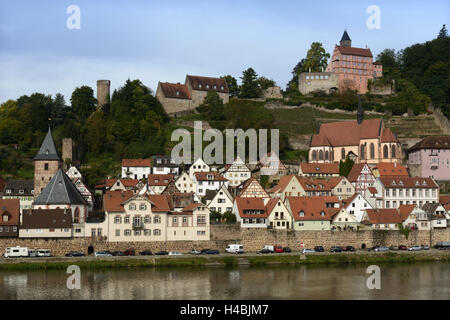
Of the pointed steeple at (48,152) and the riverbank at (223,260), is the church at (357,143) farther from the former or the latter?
the pointed steeple at (48,152)

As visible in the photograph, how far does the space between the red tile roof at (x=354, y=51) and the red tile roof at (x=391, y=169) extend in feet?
119

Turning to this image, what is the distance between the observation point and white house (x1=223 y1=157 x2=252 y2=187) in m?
73.9

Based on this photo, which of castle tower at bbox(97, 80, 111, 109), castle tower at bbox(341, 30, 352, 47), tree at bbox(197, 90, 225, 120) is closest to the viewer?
tree at bbox(197, 90, 225, 120)

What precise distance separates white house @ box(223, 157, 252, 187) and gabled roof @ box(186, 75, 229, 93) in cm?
2404

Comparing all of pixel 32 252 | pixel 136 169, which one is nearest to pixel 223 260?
pixel 32 252

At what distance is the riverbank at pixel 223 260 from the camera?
4884cm

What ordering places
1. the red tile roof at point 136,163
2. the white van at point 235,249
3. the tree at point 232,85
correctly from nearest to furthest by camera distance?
the white van at point 235,249, the red tile roof at point 136,163, the tree at point 232,85

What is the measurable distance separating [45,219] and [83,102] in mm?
42040

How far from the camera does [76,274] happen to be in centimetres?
4522

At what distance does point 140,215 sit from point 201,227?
5.08 m

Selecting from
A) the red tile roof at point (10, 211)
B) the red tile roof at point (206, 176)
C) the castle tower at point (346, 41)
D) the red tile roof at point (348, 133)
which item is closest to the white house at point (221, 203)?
the red tile roof at point (206, 176)

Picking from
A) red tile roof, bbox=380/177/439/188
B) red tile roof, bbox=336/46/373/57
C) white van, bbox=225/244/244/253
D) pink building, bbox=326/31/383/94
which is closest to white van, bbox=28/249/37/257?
white van, bbox=225/244/244/253

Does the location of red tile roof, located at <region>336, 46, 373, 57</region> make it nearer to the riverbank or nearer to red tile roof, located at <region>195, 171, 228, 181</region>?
red tile roof, located at <region>195, 171, 228, 181</region>
